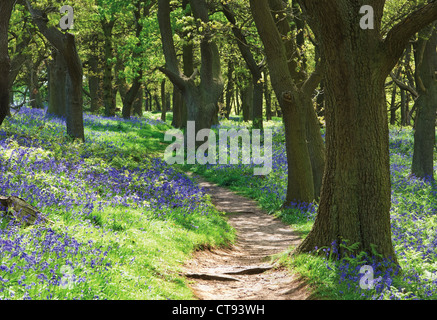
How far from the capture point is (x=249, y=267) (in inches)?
295

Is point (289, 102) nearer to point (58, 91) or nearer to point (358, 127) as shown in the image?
point (358, 127)

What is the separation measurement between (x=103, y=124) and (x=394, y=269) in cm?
2050

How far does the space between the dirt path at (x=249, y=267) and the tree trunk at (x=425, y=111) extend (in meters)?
7.04

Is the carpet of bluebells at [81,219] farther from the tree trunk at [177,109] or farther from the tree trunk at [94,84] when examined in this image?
the tree trunk at [94,84]

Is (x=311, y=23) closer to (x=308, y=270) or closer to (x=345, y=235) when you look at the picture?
(x=345, y=235)

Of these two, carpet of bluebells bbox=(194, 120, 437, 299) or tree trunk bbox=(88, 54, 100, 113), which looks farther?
tree trunk bbox=(88, 54, 100, 113)

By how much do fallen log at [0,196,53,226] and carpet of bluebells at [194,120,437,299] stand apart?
389cm

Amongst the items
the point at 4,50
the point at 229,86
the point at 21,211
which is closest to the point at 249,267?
the point at 21,211

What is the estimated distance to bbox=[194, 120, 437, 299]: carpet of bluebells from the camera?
5.20 meters

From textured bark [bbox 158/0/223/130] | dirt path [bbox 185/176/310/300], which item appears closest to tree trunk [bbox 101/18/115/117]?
textured bark [bbox 158/0/223/130]

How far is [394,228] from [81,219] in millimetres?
5752

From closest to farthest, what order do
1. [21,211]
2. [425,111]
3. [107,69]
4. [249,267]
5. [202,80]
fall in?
[21,211] < [249,267] < [425,111] < [202,80] < [107,69]

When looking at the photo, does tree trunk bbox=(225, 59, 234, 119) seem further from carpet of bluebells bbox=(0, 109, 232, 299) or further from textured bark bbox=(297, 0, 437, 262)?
textured bark bbox=(297, 0, 437, 262)
